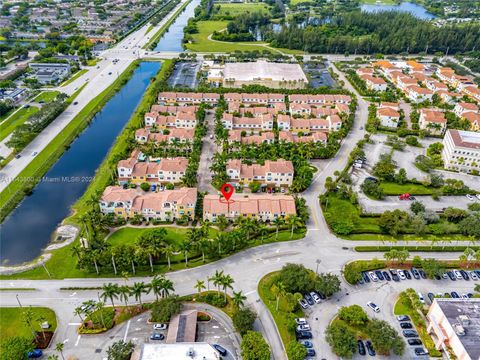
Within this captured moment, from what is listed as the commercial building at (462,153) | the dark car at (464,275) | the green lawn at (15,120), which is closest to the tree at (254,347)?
the dark car at (464,275)

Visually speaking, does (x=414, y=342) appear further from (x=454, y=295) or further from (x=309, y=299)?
(x=309, y=299)

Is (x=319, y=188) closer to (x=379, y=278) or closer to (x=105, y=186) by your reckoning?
(x=379, y=278)

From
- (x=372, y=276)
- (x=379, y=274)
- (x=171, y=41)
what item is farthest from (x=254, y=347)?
(x=171, y=41)

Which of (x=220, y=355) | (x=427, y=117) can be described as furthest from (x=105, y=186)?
(x=427, y=117)

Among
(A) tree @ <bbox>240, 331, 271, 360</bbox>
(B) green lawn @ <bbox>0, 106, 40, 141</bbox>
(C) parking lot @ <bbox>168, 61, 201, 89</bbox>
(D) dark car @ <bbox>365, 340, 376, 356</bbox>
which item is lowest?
(D) dark car @ <bbox>365, 340, 376, 356</bbox>

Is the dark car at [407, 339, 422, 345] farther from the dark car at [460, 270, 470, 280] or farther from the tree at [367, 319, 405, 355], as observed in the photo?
the dark car at [460, 270, 470, 280]

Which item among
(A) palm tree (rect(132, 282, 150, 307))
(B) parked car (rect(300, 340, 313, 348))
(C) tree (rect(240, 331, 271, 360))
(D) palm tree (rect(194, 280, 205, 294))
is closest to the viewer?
(C) tree (rect(240, 331, 271, 360))

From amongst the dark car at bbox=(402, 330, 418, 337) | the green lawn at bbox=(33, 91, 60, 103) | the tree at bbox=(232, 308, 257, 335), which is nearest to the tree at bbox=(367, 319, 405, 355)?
the dark car at bbox=(402, 330, 418, 337)
